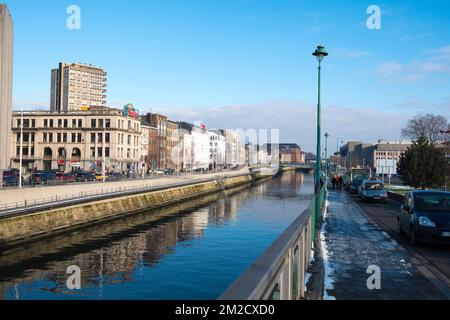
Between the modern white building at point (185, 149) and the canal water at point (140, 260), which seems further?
the modern white building at point (185, 149)

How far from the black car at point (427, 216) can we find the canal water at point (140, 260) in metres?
5.91

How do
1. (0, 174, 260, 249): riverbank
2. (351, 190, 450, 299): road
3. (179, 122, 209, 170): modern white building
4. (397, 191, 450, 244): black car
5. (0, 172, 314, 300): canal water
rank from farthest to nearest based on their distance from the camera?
(179, 122, 209, 170): modern white building → (0, 174, 260, 249): riverbank → (0, 172, 314, 300): canal water → (397, 191, 450, 244): black car → (351, 190, 450, 299): road

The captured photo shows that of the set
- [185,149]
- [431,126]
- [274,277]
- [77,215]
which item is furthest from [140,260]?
[185,149]

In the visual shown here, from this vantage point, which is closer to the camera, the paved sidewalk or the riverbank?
the paved sidewalk

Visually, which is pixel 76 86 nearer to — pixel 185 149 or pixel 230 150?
pixel 185 149

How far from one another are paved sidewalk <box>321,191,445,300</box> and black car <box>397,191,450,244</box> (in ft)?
2.34

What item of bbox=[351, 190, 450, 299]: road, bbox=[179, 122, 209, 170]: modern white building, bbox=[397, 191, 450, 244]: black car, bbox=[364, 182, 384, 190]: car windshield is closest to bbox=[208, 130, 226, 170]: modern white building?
bbox=[179, 122, 209, 170]: modern white building

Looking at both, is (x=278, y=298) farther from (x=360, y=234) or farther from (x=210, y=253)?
(x=210, y=253)

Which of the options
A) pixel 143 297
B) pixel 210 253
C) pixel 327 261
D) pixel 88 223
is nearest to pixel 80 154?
pixel 88 223

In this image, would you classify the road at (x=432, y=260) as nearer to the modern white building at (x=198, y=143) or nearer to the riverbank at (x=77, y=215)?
the riverbank at (x=77, y=215)

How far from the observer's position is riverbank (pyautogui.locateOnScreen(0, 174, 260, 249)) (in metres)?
23.6

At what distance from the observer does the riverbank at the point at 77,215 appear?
23594 millimetres

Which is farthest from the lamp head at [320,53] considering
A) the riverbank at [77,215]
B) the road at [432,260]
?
the riverbank at [77,215]

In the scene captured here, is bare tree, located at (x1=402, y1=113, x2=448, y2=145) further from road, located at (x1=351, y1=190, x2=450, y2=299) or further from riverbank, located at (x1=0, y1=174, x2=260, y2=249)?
road, located at (x1=351, y1=190, x2=450, y2=299)
